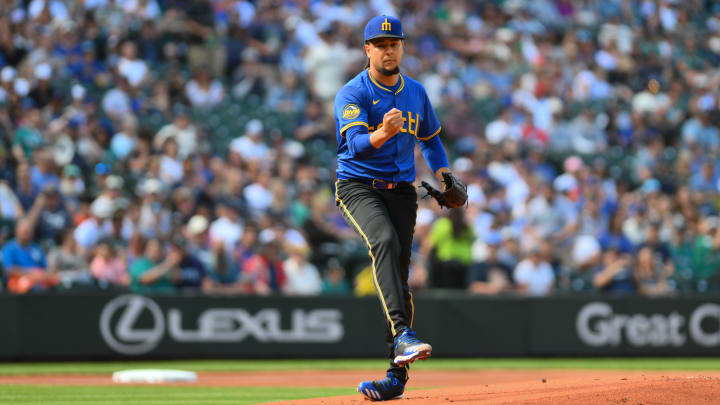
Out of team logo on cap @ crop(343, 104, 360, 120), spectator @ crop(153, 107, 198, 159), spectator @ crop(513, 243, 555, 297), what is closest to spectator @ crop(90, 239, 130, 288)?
spectator @ crop(153, 107, 198, 159)

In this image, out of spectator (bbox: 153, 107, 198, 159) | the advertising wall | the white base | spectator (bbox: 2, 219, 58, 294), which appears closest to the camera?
the white base

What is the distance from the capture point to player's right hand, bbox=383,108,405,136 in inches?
227

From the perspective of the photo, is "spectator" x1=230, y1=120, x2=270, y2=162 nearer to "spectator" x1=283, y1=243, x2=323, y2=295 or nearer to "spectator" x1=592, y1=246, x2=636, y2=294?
"spectator" x1=283, y1=243, x2=323, y2=295

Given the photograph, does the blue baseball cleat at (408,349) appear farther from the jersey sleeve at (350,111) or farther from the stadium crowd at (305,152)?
the stadium crowd at (305,152)

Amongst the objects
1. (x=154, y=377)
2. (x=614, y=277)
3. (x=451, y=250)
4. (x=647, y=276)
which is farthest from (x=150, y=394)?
(x=647, y=276)

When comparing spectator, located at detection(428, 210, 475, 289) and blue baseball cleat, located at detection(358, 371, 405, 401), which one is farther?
spectator, located at detection(428, 210, 475, 289)

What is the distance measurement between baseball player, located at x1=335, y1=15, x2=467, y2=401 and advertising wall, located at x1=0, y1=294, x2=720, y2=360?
656 cm

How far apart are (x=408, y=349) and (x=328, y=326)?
7596mm

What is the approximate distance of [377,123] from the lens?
6.31m

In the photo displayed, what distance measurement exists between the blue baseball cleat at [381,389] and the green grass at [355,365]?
5671 millimetres

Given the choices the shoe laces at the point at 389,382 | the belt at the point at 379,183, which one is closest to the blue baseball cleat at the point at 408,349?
the shoe laces at the point at 389,382

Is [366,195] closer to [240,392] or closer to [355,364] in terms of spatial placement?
[240,392]

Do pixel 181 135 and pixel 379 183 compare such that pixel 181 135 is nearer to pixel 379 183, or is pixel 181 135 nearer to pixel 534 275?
pixel 534 275

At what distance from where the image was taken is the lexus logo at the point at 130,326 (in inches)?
482
